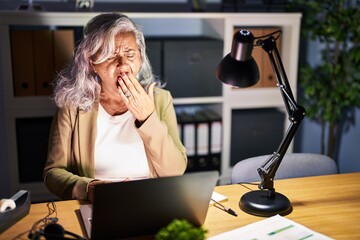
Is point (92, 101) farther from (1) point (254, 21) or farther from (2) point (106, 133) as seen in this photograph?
(1) point (254, 21)

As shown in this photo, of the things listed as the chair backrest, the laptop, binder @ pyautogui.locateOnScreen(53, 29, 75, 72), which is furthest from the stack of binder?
the laptop

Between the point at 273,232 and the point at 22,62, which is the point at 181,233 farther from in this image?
the point at 22,62

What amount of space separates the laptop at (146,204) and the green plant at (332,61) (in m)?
1.85

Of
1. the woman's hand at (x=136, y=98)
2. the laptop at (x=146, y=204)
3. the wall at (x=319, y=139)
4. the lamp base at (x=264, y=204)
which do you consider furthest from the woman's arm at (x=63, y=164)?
the wall at (x=319, y=139)

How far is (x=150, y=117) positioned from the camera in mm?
1695

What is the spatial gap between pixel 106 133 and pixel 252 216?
2.23 feet

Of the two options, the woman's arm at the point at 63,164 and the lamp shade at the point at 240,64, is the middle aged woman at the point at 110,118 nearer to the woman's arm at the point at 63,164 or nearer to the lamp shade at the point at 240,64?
the woman's arm at the point at 63,164

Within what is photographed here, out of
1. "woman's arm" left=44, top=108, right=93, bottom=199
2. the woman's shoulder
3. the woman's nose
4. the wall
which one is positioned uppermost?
the woman's nose

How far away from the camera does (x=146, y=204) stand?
123 cm

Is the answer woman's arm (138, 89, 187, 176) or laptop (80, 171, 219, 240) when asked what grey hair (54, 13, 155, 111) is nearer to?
woman's arm (138, 89, 187, 176)

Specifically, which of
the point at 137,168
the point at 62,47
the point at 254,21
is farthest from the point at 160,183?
the point at 254,21

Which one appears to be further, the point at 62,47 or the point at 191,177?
the point at 62,47

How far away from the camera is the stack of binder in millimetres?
2844

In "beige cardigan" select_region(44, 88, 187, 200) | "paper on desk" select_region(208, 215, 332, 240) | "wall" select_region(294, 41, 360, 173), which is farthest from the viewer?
"wall" select_region(294, 41, 360, 173)
